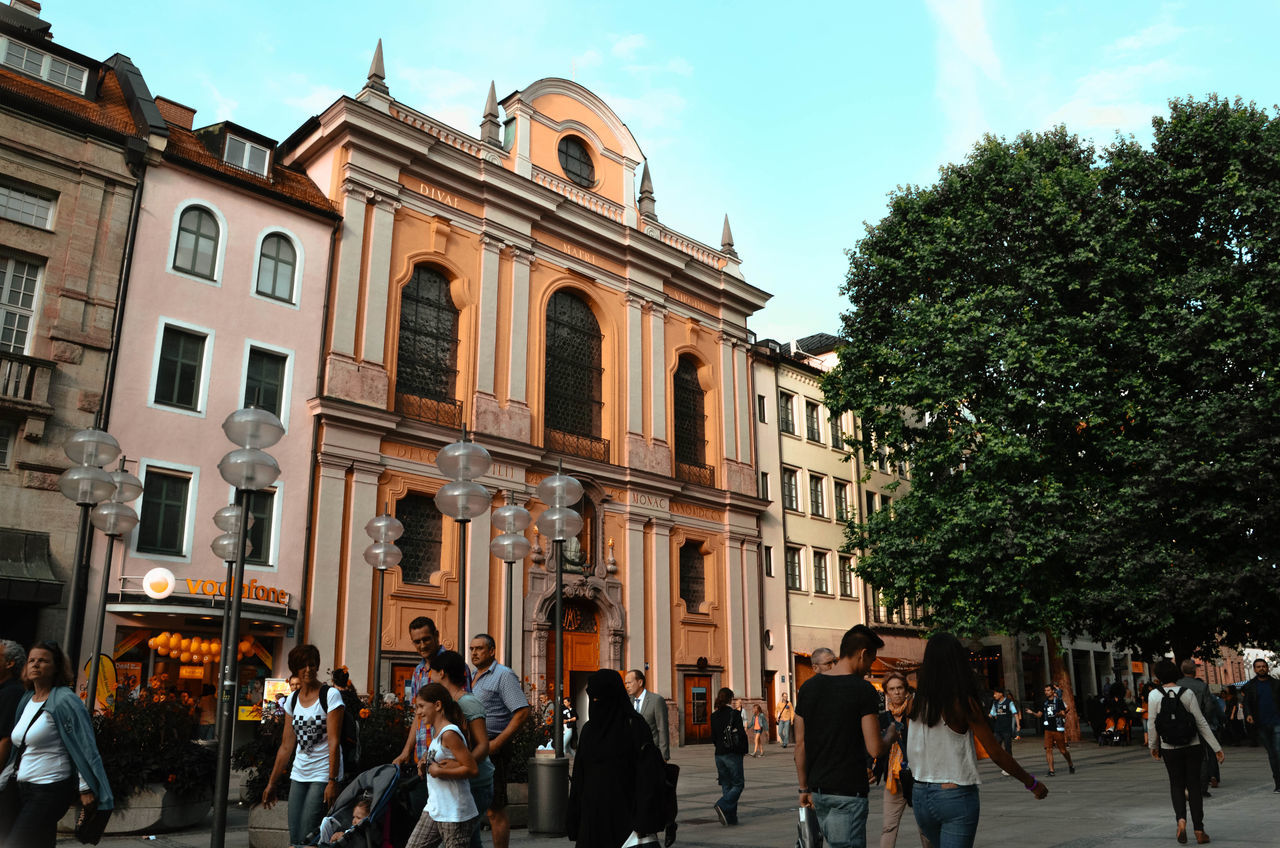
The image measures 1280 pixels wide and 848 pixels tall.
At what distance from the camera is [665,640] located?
3081 cm

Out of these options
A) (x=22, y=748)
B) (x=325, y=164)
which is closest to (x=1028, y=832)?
(x=22, y=748)

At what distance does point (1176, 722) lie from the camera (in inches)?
396

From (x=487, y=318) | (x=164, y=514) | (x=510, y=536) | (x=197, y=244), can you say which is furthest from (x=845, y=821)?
(x=487, y=318)

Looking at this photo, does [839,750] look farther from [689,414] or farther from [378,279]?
[689,414]

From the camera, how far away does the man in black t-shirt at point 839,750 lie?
6027mm

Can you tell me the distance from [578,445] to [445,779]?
2376 centimetres

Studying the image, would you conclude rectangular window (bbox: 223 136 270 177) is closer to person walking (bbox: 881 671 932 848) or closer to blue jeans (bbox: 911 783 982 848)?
person walking (bbox: 881 671 932 848)

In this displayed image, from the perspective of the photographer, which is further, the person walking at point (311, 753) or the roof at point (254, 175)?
the roof at point (254, 175)

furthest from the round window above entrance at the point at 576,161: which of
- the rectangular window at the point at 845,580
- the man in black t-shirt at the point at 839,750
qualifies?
the man in black t-shirt at the point at 839,750

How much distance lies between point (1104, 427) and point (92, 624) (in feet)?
75.8

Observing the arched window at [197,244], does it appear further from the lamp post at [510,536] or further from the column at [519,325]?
the lamp post at [510,536]

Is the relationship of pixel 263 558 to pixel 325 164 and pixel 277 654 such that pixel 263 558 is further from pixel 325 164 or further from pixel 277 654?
pixel 325 164

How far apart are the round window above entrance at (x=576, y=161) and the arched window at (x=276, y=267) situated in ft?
35.2

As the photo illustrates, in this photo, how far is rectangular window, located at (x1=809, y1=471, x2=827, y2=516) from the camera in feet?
129
